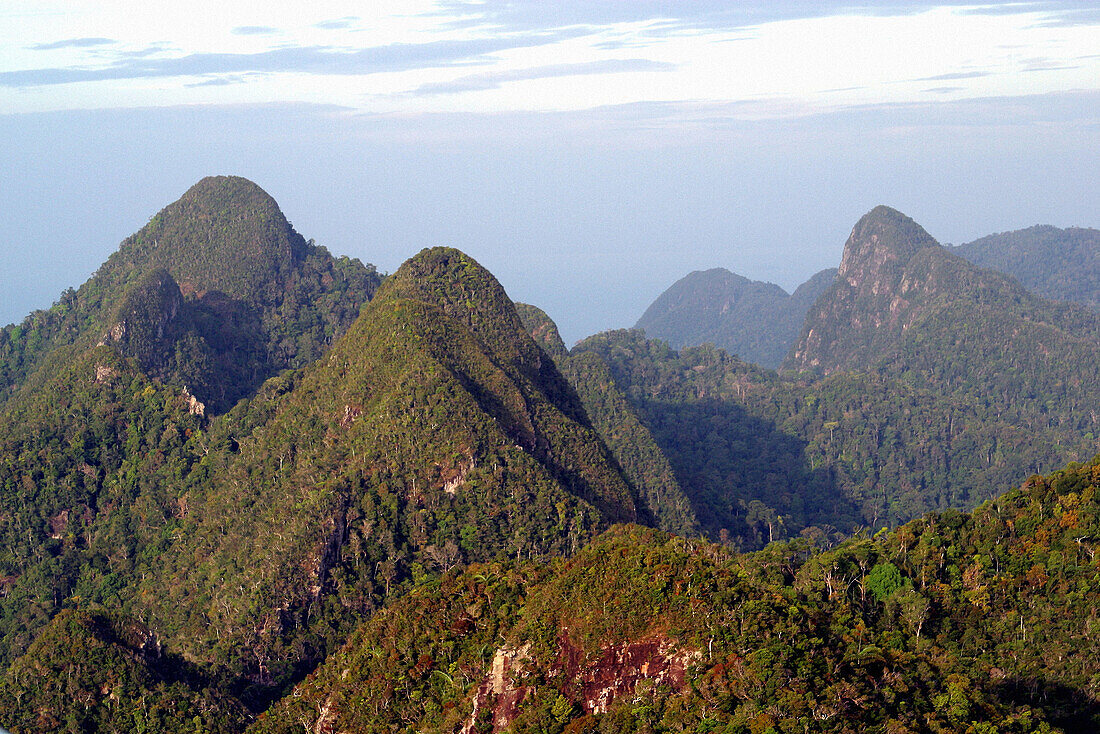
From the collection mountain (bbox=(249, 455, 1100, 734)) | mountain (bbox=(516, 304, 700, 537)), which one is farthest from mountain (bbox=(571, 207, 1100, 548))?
mountain (bbox=(249, 455, 1100, 734))

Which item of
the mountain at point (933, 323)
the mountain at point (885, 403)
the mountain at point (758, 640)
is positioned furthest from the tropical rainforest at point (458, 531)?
the mountain at point (933, 323)

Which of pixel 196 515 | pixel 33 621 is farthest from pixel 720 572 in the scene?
pixel 33 621

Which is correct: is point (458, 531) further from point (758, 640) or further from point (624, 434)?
point (624, 434)

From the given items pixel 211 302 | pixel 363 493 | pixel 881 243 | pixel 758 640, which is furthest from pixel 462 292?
pixel 881 243

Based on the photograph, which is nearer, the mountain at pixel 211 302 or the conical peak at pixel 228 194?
the mountain at pixel 211 302

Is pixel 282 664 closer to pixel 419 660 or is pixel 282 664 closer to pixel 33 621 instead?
pixel 419 660

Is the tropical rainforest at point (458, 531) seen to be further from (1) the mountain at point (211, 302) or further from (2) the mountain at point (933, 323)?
(2) the mountain at point (933, 323)
